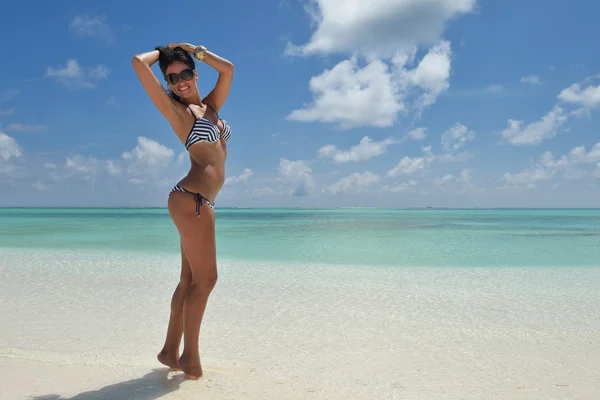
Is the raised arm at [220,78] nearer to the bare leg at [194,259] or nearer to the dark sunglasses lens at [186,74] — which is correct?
the dark sunglasses lens at [186,74]

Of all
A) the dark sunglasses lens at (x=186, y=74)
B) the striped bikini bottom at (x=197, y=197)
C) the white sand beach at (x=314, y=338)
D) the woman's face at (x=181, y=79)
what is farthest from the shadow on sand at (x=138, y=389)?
the dark sunglasses lens at (x=186, y=74)

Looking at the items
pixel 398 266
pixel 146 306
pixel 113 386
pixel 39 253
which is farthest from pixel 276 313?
pixel 39 253

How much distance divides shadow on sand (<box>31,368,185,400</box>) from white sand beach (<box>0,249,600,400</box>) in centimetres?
1

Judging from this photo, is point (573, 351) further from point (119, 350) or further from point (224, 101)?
point (119, 350)

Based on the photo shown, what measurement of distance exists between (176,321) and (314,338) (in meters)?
1.79

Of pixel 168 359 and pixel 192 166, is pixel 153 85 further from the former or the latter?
pixel 168 359

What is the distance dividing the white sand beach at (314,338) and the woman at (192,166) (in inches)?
24.4

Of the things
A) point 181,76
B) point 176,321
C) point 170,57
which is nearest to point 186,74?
point 181,76

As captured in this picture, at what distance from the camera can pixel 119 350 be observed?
4.39m

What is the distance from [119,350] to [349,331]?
93.8 inches

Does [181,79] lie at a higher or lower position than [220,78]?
lower

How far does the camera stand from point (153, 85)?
303cm

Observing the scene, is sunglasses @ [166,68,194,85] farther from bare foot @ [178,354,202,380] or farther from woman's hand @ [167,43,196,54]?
bare foot @ [178,354,202,380]

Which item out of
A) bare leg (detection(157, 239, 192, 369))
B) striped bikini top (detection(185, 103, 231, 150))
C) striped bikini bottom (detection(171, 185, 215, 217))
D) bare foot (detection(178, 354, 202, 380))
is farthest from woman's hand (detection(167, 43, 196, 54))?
bare foot (detection(178, 354, 202, 380))
